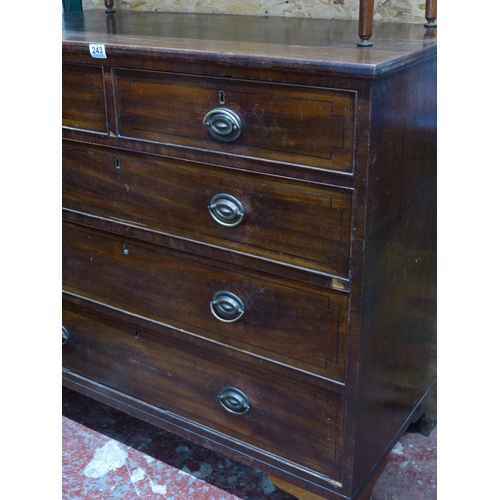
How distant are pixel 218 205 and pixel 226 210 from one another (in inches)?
0.8

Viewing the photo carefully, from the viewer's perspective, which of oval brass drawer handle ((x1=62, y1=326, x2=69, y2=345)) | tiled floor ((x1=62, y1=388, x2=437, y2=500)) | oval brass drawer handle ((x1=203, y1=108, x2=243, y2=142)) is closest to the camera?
oval brass drawer handle ((x1=203, y1=108, x2=243, y2=142))

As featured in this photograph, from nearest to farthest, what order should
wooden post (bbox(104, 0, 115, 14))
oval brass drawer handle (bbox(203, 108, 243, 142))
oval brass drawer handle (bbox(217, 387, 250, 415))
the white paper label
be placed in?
1. oval brass drawer handle (bbox(203, 108, 243, 142))
2. the white paper label
3. oval brass drawer handle (bbox(217, 387, 250, 415))
4. wooden post (bbox(104, 0, 115, 14))

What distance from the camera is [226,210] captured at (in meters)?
1.32

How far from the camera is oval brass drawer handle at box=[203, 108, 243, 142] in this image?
4.04ft

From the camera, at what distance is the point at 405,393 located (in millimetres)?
1601

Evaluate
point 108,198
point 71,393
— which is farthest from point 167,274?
point 71,393

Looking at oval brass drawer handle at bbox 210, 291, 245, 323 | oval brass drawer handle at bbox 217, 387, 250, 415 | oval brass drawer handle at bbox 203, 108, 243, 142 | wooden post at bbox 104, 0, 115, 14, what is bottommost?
oval brass drawer handle at bbox 217, 387, 250, 415

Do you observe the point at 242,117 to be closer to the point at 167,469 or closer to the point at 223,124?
the point at 223,124

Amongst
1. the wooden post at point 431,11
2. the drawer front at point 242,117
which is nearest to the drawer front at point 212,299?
the drawer front at point 242,117

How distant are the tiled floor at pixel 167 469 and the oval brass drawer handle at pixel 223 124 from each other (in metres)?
0.91

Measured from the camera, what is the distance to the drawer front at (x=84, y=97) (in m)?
1.40

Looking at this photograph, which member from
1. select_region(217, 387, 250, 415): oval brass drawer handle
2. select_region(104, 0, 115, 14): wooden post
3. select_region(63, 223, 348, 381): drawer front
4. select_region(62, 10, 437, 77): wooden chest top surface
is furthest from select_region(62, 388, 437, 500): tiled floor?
select_region(104, 0, 115, 14): wooden post

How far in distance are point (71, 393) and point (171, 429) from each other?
59cm

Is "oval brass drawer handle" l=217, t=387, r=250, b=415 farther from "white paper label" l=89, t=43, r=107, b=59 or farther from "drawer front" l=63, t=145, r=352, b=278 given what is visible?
"white paper label" l=89, t=43, r=107, b=59
